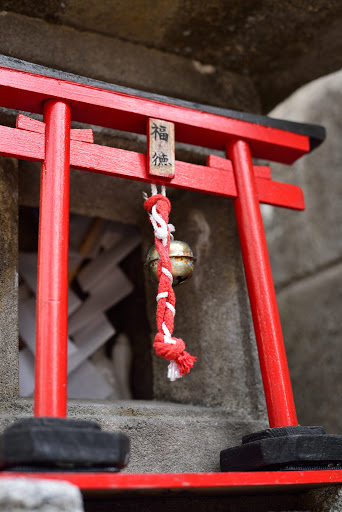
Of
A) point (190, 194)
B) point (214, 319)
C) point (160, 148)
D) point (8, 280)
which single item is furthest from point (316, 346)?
point (8, 280)

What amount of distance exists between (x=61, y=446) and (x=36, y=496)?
161 millimetres

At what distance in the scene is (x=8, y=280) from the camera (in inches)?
71.3

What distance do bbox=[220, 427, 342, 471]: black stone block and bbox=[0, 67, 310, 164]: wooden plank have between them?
3.58 feet

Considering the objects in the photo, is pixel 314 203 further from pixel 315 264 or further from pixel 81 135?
pixel 81 135

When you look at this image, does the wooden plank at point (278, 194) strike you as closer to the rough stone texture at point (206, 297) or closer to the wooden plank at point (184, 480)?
the rough stone texture at point (206, 297)

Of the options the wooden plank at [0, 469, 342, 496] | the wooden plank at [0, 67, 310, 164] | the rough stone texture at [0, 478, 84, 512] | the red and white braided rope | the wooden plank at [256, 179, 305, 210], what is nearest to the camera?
the rough stone texture at [0, 478, 84, 512]

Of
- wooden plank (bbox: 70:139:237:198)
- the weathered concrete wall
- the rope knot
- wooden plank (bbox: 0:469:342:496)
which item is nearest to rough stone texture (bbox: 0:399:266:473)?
the weathered concrete wall

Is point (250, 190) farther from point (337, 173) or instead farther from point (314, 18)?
point (337, 173)

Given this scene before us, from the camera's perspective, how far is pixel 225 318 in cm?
211

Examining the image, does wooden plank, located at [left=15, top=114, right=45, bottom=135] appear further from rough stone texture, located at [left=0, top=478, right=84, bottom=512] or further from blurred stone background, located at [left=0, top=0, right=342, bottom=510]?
rough stone texture, located at [left=0, top=478, right=84, bottom=512]

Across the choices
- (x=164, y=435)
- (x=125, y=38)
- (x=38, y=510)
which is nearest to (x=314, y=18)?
(x=125, y=38)

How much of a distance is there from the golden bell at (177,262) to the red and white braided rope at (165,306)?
74mm

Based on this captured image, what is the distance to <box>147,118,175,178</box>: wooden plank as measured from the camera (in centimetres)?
175

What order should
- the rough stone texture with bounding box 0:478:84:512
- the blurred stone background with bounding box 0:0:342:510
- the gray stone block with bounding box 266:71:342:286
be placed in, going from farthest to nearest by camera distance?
the gray stone block with bounding box 266:71:342:286 → the blurred stone background with bounding box 0:0:342:510 → the rough stone texture with bounding box 0:478:84:512
